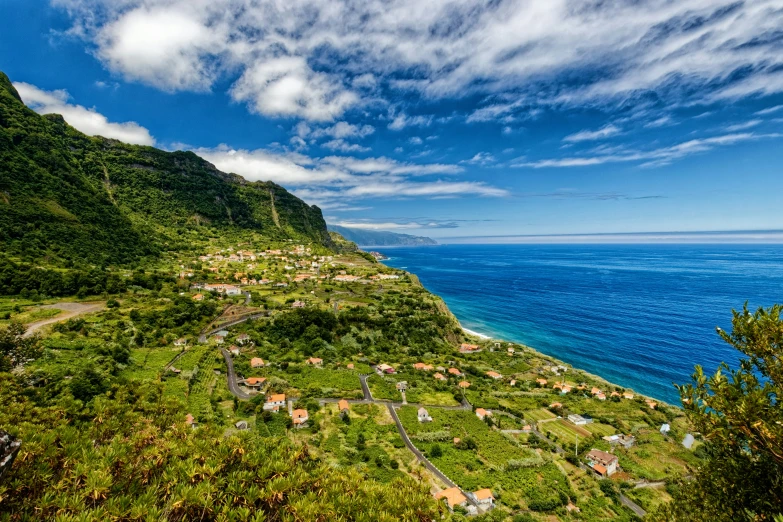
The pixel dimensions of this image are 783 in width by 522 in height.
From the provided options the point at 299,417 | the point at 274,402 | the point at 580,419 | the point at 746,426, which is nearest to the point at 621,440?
the point at 580,419

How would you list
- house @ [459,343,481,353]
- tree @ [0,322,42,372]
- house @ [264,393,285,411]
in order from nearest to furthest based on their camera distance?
tree @ [0,322,42,372], house @ [264,393,285,411], house @ [459,343,481,353]

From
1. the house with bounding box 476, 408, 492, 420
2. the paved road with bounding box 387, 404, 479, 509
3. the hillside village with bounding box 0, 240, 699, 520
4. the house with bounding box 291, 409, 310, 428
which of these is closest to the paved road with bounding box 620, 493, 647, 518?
the hillside village with bounding box 0, 240, 699, 520

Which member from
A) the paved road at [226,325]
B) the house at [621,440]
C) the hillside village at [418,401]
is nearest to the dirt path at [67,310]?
the hillside village at [418,401]

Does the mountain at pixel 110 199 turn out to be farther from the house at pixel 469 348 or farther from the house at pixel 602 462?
the house at pixel 602 462

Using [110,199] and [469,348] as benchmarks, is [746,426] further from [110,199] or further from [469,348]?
[110,199]

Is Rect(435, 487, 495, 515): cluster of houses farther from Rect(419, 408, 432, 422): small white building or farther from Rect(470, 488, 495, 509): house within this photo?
Rect(419, 408, 432, 422): small white building
